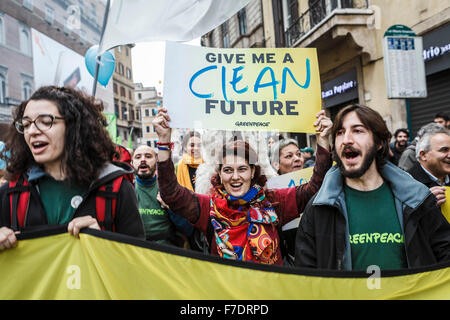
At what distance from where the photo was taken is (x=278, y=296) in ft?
4.83

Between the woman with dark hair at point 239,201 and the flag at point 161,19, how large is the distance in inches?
24.2

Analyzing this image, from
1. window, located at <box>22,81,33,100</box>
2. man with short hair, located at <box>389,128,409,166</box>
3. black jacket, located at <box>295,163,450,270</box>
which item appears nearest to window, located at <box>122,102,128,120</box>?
window, located at <box>22,81,33,100</box>

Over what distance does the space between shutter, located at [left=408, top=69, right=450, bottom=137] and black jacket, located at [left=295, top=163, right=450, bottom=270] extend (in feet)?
23.7

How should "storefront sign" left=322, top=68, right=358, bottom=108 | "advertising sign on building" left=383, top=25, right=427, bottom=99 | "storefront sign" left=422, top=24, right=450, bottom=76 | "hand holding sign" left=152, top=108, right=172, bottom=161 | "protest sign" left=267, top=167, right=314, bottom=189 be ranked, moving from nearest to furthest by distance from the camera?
"hand holding sign" left=152, top=108, right=172, bottom=161
"protest sign" left=267, top=167, right=314, bottom=189
"advertising sign on building" left=383, top=25, right=427, bottom=99
"storefront sign" left=422, top=24, right=450, bottom=76
"storefront sign" left=322, top=68, right=358, bottom=108

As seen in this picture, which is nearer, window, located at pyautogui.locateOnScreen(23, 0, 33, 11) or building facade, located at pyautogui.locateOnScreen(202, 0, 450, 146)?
building facade, located at pyautogui.locateOnScreen(202, 0, 450, 146)

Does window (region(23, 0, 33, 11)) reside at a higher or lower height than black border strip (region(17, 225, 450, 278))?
higher

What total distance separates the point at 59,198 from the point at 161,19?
5.07 feet

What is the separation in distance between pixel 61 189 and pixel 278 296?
1.09 m

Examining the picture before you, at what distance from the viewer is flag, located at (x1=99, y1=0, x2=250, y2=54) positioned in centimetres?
249

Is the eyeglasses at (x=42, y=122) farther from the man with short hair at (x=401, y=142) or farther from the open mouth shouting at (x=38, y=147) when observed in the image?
the man with short hair at (x=401, y=142)

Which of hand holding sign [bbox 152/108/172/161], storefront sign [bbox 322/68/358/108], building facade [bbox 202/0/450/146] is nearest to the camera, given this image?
hand holding sign [bbox 152/108/172/161]

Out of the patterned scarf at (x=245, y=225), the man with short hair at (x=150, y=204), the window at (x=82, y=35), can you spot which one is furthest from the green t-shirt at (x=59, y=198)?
the window at (x=82, y=35)

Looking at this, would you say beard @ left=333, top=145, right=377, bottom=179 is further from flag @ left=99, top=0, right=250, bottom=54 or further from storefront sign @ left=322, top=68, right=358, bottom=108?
storefront sign @ left=322, top=68, right=358, bottom=108

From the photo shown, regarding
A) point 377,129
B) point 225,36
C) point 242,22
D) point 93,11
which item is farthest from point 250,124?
point 225,36
